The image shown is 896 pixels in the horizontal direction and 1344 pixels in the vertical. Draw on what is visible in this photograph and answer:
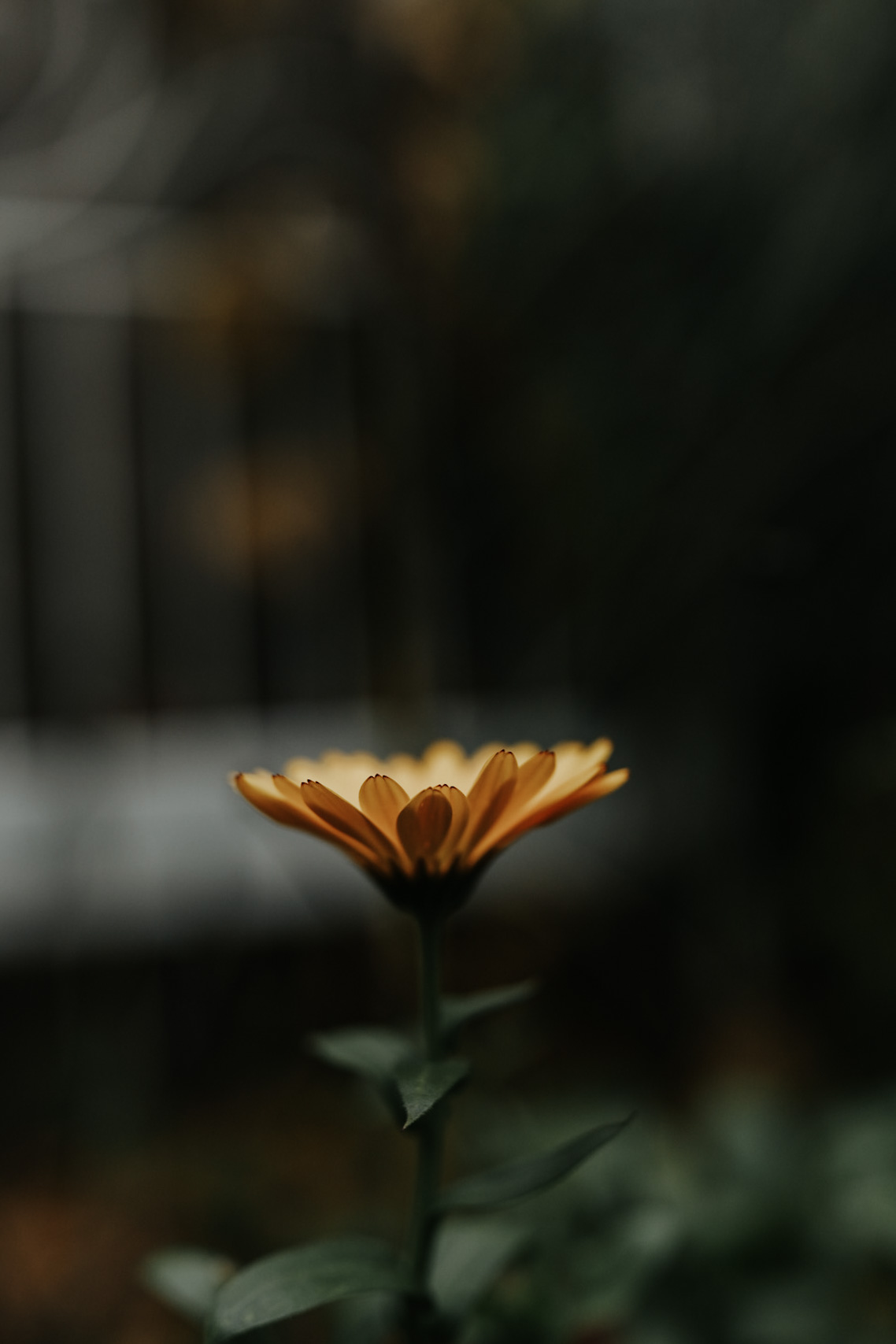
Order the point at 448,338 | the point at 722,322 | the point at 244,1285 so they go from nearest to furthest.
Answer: the point at 244,1285, the point at 722,322, the point at 448,338

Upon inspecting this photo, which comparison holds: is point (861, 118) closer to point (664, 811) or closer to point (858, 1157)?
point (664, 811)

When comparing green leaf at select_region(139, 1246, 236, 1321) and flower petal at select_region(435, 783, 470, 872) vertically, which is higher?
flower petal at select_region(435, 783, 470, 872)

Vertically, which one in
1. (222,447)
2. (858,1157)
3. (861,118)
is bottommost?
(858,1157)

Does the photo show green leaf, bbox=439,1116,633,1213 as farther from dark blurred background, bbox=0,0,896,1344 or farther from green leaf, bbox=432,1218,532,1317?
dark blurred background, bbox=0,0,896,1344

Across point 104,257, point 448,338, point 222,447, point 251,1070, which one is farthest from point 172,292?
point 251,1070

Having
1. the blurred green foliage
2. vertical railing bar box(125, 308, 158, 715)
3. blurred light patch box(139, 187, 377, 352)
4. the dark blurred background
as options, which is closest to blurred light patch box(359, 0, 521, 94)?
the dark blurred background

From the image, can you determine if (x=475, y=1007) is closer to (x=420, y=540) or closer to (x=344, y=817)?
(x=344, y=817)

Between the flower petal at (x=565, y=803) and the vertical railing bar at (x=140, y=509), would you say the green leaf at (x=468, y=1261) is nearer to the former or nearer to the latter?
the flower petal at (x=565, y=803)

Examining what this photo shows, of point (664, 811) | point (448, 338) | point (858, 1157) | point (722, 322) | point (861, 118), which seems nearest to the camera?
point (858, 1157)
